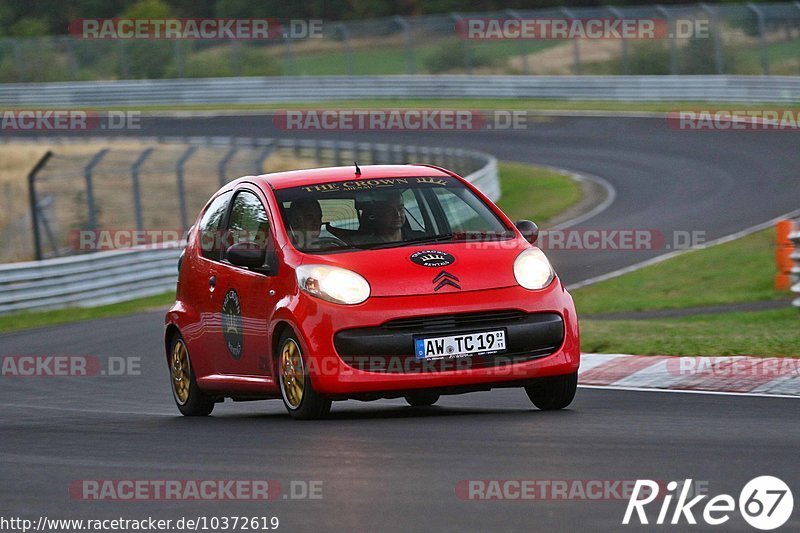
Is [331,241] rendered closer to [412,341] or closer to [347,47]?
[412,341]

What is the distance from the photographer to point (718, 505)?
5645mm

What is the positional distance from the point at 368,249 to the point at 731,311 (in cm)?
851

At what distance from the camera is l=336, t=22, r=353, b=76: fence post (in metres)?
49.8

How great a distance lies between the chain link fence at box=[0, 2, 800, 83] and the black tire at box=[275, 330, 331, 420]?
33.9 metres

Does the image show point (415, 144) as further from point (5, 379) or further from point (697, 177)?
point (5, 379)

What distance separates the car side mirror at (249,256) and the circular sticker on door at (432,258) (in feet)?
3.13

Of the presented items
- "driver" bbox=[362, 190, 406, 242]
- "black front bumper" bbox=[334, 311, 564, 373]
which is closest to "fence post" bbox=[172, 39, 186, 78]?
"driver" bbox=[362, 190, 406, 242]

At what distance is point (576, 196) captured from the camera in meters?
29.7

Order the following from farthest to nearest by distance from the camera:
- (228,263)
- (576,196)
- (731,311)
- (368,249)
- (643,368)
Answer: (576,196)
(731,311)
(643,368)
(228,263)
(368,249)

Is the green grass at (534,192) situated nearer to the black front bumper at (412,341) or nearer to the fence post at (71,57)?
the black front bumper at (412,341)

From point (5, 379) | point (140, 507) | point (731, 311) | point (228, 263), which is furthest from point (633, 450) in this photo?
point (731, 311)

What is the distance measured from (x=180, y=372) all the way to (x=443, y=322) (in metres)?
2.86

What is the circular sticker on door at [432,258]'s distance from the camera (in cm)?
865

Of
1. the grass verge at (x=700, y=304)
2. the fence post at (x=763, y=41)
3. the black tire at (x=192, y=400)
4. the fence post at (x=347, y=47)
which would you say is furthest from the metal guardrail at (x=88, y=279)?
the fence post at (x=347, y=47)
